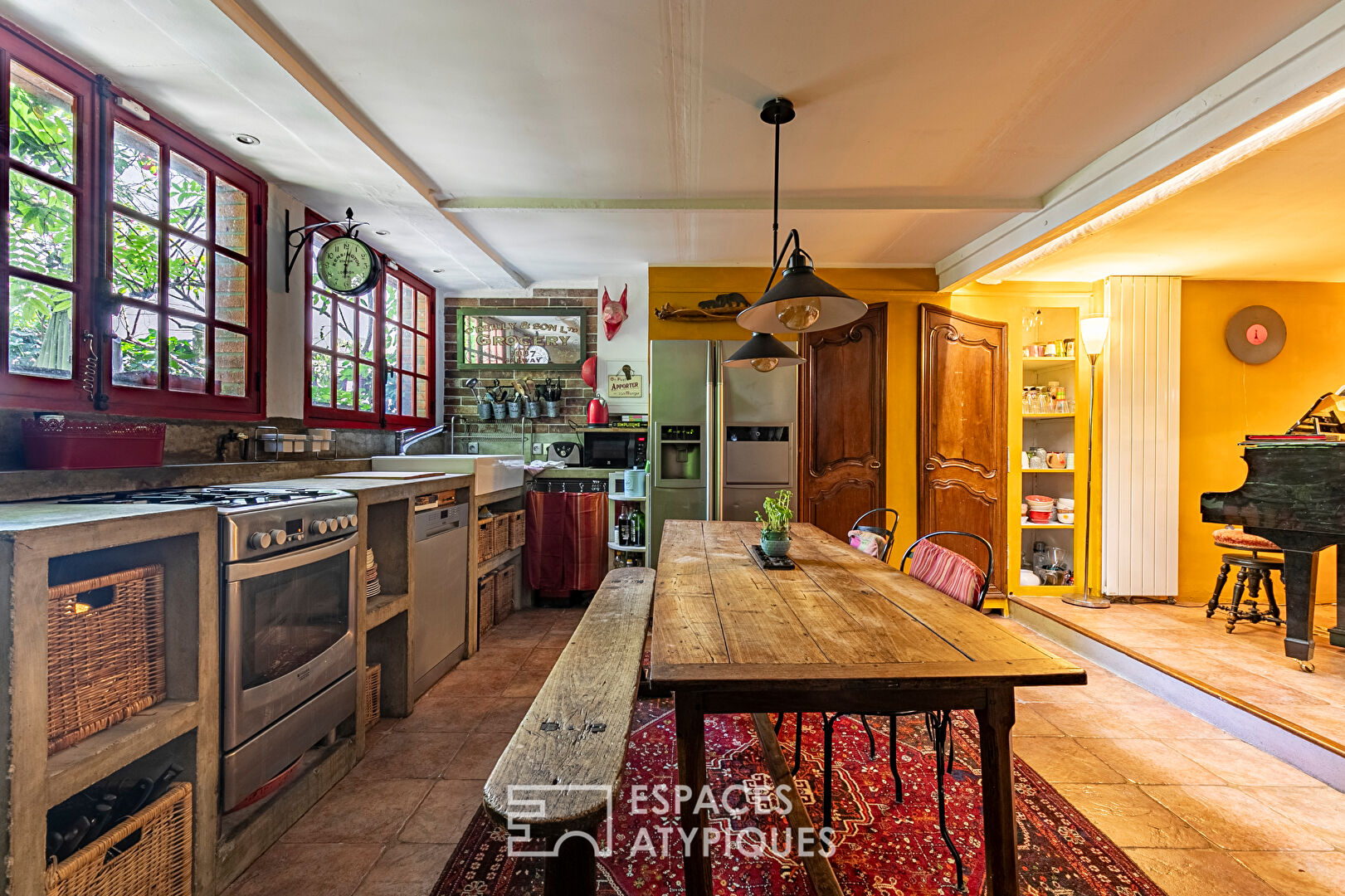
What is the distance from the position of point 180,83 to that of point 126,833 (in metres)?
2.41

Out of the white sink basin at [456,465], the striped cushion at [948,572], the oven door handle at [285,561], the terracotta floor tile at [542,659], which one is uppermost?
the white sink basin at [456,465]

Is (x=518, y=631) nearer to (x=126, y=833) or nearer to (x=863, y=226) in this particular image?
(x=126, y=833)

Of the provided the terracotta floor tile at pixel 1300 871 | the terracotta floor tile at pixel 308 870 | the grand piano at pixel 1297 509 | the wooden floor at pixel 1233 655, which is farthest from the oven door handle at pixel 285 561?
the grand piano at pixel 1297 509

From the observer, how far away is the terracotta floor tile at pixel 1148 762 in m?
2.28

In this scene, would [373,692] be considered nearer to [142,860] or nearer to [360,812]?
[360,812]

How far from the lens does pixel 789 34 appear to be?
1.96 metres

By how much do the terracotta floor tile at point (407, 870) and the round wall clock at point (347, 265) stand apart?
8.26 feet

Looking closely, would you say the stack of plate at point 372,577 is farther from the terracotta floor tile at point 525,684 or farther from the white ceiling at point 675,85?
the white ceiling at point 675,85

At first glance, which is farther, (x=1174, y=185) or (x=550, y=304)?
(x=550, y=304)

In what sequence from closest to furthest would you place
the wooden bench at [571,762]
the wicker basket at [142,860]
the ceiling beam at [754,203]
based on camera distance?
the wooden bench at [571,762] < the wicker basket at [142,860] < the ceiling beam at [754,203]

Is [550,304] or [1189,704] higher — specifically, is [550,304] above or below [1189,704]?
above

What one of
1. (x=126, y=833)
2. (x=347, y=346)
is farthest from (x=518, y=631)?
(x=126, y=833)

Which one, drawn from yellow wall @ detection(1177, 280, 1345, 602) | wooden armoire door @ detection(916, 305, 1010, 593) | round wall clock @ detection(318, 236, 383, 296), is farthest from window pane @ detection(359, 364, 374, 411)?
yellow wall @ detection(1177, 280, 1345, 602)

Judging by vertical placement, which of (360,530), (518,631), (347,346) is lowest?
(518,631)
